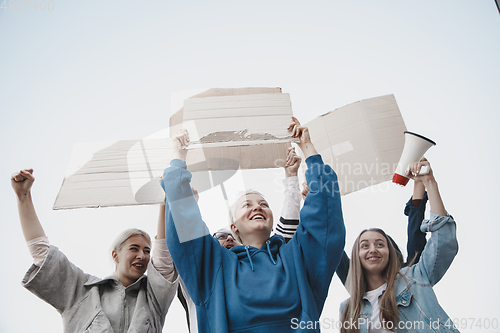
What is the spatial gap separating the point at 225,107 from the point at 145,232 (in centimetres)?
48

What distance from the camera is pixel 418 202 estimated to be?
1099 mm

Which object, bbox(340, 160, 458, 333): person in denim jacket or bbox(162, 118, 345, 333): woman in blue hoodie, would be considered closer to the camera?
bbox(162, 118, 345, 333): woman in blue hoodie

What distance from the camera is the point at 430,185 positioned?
1018 mm

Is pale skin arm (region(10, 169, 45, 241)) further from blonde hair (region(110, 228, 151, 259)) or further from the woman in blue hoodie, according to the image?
the woman in blue hoodie

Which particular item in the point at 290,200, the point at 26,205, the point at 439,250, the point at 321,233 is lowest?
the point at 439,250

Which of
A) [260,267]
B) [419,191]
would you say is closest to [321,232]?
[260,267]

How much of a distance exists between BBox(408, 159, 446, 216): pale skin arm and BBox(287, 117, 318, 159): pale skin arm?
1.12 feet

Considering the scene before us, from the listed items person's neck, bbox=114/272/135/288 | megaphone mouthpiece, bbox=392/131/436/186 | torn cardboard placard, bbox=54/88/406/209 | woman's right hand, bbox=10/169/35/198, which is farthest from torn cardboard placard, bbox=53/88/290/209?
megaphone mouthpiece, bbox=392/131/436/186

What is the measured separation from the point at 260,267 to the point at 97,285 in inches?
18.3

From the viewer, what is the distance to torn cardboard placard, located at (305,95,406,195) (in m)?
1.16

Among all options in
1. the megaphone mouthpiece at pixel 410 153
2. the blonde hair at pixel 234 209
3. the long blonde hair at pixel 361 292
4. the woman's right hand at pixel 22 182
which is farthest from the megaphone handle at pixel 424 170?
the woman's right hand at pixel 22 182

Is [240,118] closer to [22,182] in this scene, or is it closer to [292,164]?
[292,164]

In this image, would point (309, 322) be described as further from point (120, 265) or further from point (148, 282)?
point (120, 265)

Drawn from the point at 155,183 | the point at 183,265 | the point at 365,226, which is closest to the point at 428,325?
the point at 365,226
